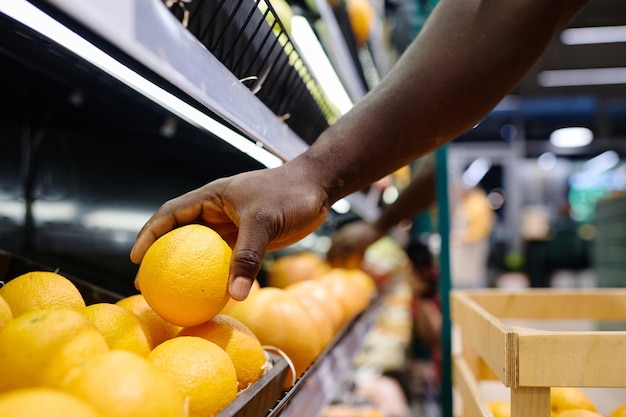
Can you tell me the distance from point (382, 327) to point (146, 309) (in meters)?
3.80

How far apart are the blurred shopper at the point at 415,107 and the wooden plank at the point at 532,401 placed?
448mm

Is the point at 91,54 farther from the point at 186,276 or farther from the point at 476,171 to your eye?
the point at 476,171

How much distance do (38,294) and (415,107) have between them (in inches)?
29.5

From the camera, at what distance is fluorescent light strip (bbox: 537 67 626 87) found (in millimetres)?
9453

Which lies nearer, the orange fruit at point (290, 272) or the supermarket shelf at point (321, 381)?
the supermarket shelf at point (321, 381)

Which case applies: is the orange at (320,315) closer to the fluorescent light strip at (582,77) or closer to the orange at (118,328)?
the orange at (118,328)

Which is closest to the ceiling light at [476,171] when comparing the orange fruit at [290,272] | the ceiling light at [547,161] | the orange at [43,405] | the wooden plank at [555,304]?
the ceiling light at [547,161]

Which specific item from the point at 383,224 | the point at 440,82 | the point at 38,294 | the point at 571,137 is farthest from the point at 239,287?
the point at 571,137

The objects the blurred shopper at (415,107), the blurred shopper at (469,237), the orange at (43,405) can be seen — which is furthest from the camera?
the blurred shopper at (469,237)

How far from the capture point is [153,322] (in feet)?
2.77

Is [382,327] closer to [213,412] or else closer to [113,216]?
[113,216]

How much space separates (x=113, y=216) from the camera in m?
1.64

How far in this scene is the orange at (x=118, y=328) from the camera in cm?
69

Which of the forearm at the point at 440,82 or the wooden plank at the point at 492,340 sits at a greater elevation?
the forearm at the point at 440,82
